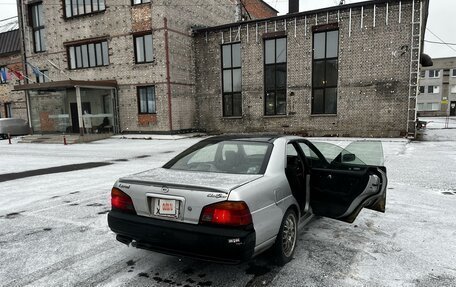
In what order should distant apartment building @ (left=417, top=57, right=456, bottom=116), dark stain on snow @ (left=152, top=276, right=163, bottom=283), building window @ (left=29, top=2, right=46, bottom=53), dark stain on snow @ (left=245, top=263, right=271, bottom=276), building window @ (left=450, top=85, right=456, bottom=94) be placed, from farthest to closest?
building window @ (left=450, top=85, right=456, bottom=94), distant apartment building @ (left=417, top=57, right=456, bottom=116), building window @ (left=29, top=2, right=46, bottom=53), dark stain on snow @ (left=245, top=263, right=271, bottom=276), dark stain on snow @ (left=152, top=276, right=163, bottom=283)

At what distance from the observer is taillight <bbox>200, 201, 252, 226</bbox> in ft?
8.84

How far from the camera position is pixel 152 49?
66.3 ft

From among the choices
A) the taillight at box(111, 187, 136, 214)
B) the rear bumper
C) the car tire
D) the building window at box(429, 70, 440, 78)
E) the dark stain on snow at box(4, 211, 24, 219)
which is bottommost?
the dark stain on snow at box(4, 211, 24, 219)

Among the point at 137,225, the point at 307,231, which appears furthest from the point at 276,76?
the point at 137,225

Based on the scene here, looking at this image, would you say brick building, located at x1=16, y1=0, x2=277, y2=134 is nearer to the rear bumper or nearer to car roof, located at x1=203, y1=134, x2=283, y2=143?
car roof, located at x1=203, y1=134, x2=283, y2=143

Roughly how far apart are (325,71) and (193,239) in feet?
58.2

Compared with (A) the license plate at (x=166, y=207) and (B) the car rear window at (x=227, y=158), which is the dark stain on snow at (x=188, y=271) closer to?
(A) the license plate at (x=166, y=207)

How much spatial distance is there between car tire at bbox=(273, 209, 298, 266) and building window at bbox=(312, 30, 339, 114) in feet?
53.9

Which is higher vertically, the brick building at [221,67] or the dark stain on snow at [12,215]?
the brick building at [221,67]

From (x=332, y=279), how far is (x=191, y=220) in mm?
1495

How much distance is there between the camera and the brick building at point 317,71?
55.1 feet

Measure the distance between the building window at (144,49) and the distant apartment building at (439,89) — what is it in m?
50.7

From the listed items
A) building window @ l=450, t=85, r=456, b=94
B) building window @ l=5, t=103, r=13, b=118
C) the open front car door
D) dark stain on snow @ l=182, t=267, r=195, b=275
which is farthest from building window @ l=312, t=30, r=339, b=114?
building window @ l=450, t=85, r=456, b=94

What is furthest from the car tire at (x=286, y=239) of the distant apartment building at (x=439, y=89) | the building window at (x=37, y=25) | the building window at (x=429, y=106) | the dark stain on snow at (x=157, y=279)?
the building window at (x=429, y=106)
